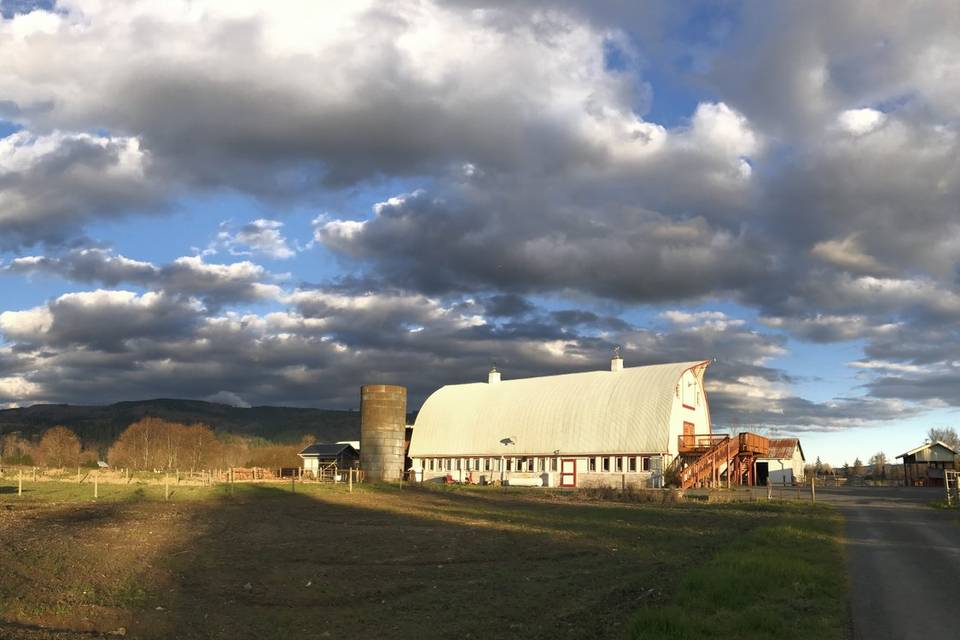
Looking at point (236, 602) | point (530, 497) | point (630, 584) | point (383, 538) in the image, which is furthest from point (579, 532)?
point (530, 497)

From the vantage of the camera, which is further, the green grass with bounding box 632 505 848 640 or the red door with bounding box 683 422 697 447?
the red door with bounding box 683 422 697 447

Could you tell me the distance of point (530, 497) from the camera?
175ft

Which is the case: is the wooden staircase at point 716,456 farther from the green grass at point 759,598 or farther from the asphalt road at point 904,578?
the green grass at point 759,598

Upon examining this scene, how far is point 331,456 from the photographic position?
94688mm

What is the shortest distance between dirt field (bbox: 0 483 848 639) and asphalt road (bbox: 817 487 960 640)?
0.59m

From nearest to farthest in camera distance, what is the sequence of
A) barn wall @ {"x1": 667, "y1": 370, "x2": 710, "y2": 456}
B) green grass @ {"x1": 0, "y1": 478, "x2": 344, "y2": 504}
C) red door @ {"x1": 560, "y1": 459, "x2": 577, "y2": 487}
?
Answer: green grass @ {"x1": 0, "y1": 478, "x2": 344, "y2": 504}, barn wall @ {"x1": 667, "y1": 370, "x2": 710, "y2": 456}, red door @ {"x1": 560, "y1": 459, "x2": 577, "y2": 487}

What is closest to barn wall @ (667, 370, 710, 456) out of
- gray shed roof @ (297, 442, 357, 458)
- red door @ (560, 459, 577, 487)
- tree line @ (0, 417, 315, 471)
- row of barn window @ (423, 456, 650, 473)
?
row of barn window @ (423, 456, 650, 473)

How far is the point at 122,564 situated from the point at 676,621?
13.7 m

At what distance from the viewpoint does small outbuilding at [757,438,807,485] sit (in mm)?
91469

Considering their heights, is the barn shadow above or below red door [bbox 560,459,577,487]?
above

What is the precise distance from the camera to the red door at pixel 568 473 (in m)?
68.4

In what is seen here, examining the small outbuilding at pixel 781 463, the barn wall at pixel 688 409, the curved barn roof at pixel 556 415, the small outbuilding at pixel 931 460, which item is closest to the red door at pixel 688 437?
the barn wall at pixel 688 409

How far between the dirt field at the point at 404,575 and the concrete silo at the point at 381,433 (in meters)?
40.1

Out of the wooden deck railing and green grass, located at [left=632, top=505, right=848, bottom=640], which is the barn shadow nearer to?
green grass, located at [left=632, top=505, right=848, bottom=640]
